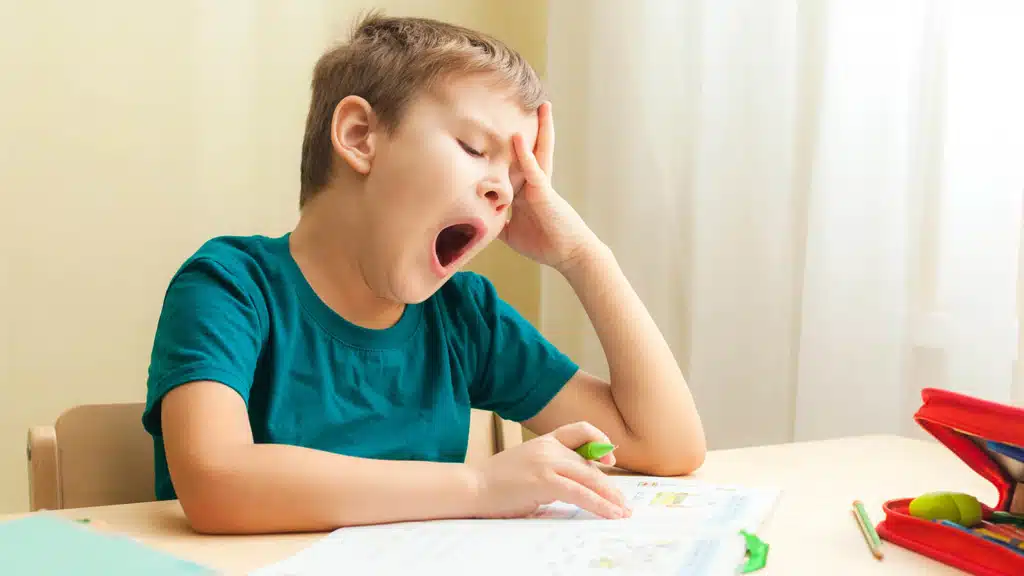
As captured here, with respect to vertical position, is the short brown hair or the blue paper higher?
the short brown hair

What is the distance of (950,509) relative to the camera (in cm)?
68

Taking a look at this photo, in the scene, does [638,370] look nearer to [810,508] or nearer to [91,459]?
[810,508]

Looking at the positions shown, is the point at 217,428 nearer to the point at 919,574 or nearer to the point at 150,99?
the point at 919,574

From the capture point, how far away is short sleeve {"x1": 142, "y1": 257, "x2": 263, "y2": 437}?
0.76 meters

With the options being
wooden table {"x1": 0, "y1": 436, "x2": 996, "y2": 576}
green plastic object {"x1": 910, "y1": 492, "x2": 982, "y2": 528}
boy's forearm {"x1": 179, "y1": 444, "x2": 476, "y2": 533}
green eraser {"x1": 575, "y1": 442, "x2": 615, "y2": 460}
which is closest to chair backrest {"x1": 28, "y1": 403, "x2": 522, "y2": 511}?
wooden table {"x1": 0, "y1": 436, "x2": 996, "y2": 576}

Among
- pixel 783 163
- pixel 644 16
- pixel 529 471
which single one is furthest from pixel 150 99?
pixel 529 471

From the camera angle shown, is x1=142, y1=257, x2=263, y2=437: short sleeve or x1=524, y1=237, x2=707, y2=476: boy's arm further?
x1=524, y1=237, x2=707, y2=476: boy's arm

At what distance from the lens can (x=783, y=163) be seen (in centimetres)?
142

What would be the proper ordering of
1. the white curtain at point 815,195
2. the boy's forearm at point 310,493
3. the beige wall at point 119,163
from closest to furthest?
the boy's forearm at point 310,493 < the white curtain at point 815,195 < the beige wall at point 119,163

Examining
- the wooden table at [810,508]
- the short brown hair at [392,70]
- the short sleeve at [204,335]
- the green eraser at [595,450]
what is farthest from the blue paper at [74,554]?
the short brown hair at [392,70]

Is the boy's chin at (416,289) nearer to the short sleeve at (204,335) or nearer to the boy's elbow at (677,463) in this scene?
the short sleeve at (204,335)

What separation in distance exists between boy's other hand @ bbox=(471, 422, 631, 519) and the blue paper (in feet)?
0.72

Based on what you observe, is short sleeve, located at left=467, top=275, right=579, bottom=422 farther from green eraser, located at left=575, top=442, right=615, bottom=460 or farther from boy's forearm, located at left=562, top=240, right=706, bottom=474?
green eraser, located at left=575, top=442, right=615, bottom=460

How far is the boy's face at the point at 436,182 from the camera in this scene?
86 cm
